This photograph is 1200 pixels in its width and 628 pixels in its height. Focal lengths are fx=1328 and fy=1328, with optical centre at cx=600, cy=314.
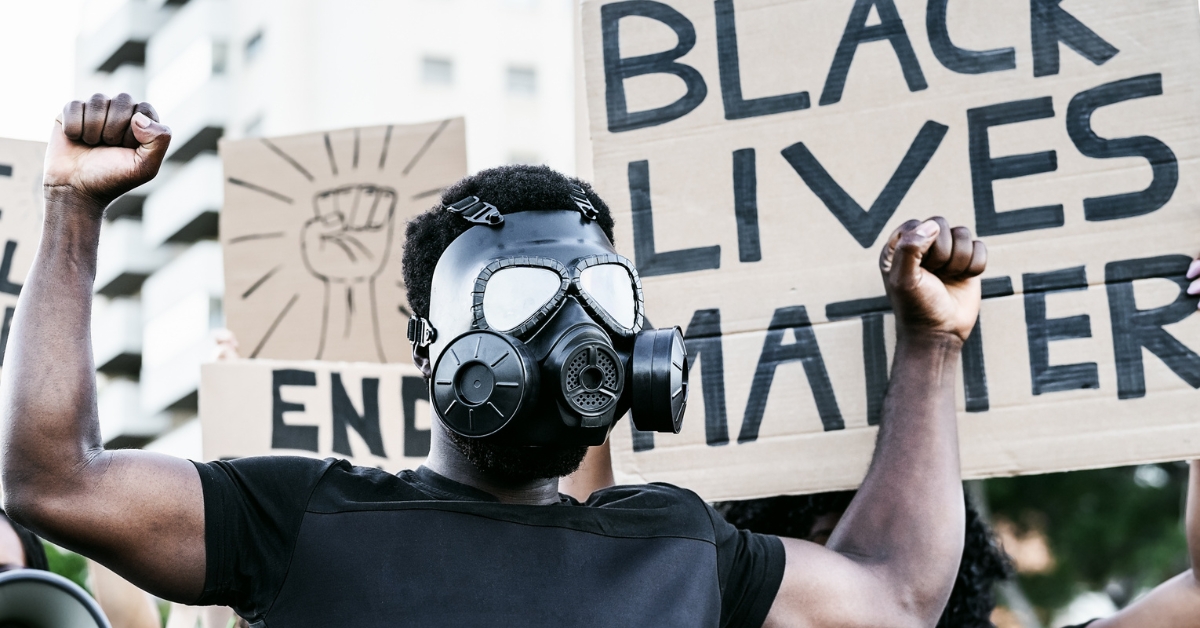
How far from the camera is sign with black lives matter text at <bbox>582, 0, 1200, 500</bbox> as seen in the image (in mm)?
2857

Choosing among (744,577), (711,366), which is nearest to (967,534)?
(711,366)

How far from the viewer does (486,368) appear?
7.28ft

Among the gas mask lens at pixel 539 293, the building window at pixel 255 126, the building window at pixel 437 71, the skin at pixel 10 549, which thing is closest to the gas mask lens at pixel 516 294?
the gas mask lens at pixel 539 293

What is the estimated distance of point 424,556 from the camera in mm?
2219

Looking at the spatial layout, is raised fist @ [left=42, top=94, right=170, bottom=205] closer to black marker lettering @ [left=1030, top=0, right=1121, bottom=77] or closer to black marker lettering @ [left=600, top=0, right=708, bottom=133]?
black marker lettering @ [left=600, top=0, right=708, bottom=133]

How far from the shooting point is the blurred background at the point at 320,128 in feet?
55.8

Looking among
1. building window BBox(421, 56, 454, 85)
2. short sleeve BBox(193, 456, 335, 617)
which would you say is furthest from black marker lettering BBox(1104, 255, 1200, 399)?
building window BBox(421, 56, 454, 85)

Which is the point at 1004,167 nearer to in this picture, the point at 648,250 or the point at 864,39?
the point at 864,39

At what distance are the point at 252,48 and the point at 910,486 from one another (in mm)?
33276

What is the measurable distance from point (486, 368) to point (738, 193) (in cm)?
107

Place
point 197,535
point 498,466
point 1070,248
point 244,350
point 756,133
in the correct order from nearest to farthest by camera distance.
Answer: point 197,535 < point 498,466 < point 1070,248 < point 756,133 < point 244,350

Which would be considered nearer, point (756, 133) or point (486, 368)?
point (486, 368)

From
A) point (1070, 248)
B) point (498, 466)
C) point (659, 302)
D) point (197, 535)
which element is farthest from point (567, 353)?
point (1070, 248)

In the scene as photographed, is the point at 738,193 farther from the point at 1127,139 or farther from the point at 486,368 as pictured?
the point at 486,368
